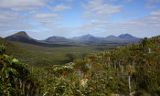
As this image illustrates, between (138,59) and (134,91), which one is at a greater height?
(138,59)

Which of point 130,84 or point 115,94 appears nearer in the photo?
point 115,94

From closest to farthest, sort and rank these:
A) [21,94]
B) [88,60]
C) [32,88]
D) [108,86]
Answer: [21,94]
[32,88]
[108,86]
[88,60]

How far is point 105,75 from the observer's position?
39.7 feet

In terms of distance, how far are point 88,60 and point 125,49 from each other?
2.64 metres

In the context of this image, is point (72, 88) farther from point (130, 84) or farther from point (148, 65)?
point (148, 65)

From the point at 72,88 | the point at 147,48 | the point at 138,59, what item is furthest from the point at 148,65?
the point at 72,88

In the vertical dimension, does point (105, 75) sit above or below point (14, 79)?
below

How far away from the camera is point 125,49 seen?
51.1 ft

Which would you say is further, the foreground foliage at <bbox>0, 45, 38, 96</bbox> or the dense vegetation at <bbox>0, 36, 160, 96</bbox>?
the dense vegetation at <bbox>0, 36, 160, 96</bbox>

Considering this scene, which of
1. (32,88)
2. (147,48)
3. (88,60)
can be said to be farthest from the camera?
(147,48)

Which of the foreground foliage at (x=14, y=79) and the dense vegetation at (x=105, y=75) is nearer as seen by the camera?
the foreground foliage at (x=14, y=79)

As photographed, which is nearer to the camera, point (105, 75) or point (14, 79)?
point (14, 79)

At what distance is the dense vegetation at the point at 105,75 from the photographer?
8984mm

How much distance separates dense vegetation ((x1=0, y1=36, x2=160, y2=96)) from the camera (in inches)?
354
